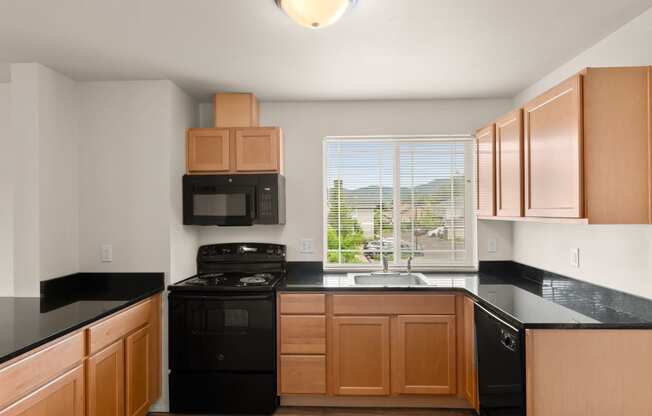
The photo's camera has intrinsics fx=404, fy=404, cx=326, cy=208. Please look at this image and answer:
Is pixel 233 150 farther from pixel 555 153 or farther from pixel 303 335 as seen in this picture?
pixel 555 153

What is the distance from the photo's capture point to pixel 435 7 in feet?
6.04

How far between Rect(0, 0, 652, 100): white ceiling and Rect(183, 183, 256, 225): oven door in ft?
2.52

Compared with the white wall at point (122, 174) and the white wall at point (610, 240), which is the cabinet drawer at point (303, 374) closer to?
the white wall at point (122, 174)

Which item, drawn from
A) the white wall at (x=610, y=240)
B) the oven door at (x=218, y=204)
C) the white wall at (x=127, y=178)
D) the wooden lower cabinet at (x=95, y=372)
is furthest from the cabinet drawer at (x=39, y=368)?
the white wall at (x=610, y=240)

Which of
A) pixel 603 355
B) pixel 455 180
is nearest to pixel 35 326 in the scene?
pixel 603 355

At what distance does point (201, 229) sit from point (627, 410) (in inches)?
117

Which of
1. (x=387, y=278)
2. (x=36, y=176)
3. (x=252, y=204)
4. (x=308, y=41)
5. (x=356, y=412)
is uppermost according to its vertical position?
(x=308, y=41)

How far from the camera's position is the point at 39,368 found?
1.67m

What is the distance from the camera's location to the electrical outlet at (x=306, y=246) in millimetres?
3430

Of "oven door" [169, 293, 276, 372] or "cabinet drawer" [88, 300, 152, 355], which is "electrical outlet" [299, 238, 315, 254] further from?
"cabinet drawer" [88, 300, 152, 355]

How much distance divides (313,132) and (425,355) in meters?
1.96

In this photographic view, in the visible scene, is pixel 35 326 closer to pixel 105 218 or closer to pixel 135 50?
pixel 105 218

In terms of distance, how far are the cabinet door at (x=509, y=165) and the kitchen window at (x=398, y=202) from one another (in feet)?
2.33

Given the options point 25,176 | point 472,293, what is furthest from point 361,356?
point 25,176
